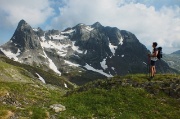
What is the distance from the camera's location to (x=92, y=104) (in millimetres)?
29438

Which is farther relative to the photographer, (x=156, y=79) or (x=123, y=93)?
(x=156, y=79)

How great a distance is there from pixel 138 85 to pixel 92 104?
6.99 meters

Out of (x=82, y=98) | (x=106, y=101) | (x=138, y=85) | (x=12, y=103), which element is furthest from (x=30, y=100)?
(x=138, y=85)

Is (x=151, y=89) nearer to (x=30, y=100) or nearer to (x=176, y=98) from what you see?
(x=176, y=98)

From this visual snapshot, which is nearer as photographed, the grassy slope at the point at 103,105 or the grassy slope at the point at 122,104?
the grassy slope at the point at 103,105

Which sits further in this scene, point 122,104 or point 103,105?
point 122,104

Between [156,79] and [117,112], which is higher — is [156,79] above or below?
above

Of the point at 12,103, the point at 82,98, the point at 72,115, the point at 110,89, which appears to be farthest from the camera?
the point at 110,89

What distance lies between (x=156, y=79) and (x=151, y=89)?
3.00 metres

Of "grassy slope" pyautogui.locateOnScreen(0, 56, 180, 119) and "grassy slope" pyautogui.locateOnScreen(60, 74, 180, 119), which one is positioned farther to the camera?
"grassy slope" pyautogui.locateOnScreen(60, 74, 180, 119)

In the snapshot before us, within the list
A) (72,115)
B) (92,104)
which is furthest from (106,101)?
(72,115)

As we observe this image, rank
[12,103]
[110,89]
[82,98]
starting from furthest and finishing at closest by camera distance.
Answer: [110,89], [82,98], [12,103]

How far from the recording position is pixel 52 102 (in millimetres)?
30016

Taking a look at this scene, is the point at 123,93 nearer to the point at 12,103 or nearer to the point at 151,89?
the point at 151,89
